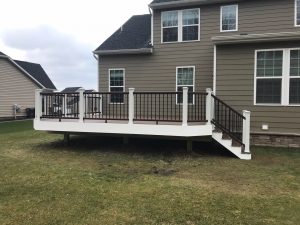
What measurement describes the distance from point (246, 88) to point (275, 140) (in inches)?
76.8

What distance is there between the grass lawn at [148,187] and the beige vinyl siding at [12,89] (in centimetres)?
1679

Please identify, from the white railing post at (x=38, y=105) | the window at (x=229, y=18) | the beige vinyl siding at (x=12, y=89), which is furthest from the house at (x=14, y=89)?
the window at (x=229, y=18)

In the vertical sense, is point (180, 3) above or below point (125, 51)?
above

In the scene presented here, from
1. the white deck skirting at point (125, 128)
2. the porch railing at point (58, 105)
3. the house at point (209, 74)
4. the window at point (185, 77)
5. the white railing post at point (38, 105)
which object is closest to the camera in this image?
the white deck skirting at point (125, 128)

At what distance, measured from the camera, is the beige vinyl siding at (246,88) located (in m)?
10.1

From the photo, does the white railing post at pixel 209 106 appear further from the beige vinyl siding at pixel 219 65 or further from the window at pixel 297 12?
the window at pixel 297 12

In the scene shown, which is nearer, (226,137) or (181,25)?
(226,137)

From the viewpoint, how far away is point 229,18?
12531 millimetres

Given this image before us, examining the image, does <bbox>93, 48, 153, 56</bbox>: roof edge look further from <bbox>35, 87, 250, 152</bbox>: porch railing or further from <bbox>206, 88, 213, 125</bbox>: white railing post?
<bbox>206, 88, 213, 125</bbox>: white railing post

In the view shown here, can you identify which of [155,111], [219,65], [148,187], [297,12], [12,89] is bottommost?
[148,187]

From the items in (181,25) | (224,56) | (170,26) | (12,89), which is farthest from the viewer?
(12,89)

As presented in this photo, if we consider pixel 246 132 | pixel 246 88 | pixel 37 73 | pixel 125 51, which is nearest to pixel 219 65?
pixel 246 88

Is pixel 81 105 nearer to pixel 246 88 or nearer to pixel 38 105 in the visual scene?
pixel 38 105

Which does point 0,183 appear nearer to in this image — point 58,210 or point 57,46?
point 58,210
